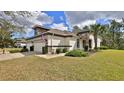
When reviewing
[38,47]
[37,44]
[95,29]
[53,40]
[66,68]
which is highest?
[95,29]

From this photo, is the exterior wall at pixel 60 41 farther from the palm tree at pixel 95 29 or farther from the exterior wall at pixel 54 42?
the palm tree at pixel 95 29

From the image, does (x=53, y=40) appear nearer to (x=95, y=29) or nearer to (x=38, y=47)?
(x=38, y=47)

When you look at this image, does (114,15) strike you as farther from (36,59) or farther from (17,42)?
(17,42)

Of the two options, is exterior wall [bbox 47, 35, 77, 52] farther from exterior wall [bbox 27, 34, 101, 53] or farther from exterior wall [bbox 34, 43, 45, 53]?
exterior wall [bbox 34, 43, 45, 53]

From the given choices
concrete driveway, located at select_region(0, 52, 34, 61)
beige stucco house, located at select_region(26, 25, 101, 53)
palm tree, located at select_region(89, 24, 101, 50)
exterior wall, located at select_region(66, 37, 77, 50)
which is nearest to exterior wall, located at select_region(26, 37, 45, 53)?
beige stucco house, located at select_region(26, 25, 101, 53)

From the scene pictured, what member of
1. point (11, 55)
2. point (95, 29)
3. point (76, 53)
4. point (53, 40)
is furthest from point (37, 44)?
point (95, 29)

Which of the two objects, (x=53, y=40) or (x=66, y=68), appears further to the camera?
(x=53, y=40)

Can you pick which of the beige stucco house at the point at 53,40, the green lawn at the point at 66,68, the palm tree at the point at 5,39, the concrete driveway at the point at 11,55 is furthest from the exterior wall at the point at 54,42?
the palm tree at the point at 5,39

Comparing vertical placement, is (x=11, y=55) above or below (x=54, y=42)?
below
